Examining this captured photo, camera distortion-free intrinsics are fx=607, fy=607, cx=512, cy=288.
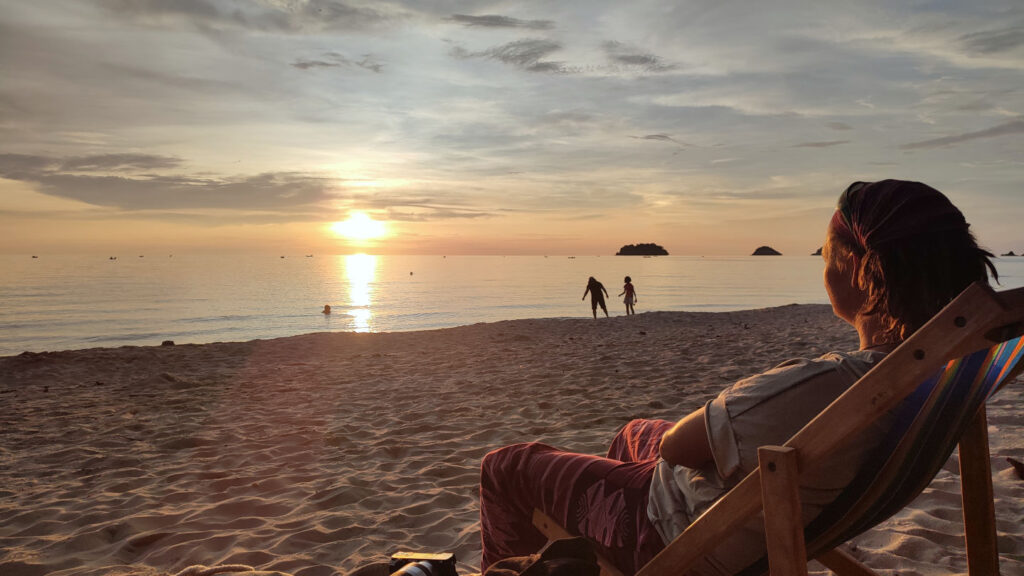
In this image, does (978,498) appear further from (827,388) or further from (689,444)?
(689,444)

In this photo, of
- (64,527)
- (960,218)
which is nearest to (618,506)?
(960,218)

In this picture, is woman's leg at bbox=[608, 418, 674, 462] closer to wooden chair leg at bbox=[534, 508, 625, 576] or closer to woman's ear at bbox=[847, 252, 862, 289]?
wooden chair leg at bbox=[534, 508, 625, 576]

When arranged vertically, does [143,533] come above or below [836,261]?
below

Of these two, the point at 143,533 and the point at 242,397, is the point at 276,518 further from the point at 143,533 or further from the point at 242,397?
the point at 242,397

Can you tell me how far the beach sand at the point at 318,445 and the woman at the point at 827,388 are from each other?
1.63m

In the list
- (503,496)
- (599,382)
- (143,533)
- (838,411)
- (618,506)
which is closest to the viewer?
(838,411)

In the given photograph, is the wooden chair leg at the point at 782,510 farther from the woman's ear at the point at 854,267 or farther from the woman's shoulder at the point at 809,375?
the woman's ear at the point at 854,267

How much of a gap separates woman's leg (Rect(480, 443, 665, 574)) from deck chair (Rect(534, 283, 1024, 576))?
0.62ft

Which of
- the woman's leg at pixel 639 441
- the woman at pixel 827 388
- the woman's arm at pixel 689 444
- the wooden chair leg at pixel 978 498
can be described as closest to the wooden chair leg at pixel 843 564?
the wooden chair leg at pixel 978 498

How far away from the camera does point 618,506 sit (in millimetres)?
1978

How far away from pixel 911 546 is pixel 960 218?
2272mm

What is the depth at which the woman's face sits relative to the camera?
1705 millimetres

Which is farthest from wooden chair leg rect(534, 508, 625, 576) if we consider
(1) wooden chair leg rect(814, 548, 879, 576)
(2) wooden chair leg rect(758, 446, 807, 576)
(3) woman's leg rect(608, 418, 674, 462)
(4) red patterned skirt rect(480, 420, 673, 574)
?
(1) wooden chair leg rect(814, 548, 879, 576)

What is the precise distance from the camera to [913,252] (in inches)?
60.2
